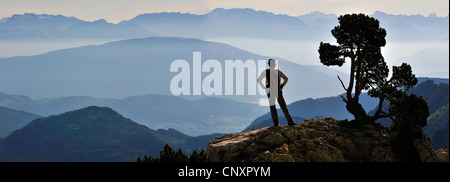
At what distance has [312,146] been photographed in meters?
25.3

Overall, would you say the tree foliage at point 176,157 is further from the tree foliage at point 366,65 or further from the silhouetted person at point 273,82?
the tree foliage at point 366,65

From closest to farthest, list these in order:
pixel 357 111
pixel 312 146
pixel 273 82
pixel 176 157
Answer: pixel 312 146 → pixel 273 82 → pixel 357 111 → pixel 176 157

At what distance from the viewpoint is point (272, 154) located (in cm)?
2380

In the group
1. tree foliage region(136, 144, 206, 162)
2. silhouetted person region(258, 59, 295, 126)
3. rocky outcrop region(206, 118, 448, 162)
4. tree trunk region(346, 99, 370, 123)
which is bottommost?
tree foliage region(136, 144, 206, 162)

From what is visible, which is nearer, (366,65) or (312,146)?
(312,146)

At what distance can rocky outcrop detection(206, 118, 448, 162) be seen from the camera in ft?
80.7

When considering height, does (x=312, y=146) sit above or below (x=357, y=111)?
below

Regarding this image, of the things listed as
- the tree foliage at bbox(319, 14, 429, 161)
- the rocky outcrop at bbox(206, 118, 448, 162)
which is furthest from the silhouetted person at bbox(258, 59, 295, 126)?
the tree foliage at bbox(319, 14, 429, 161)

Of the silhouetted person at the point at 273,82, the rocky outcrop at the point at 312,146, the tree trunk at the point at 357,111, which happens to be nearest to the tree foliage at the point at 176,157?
the rocky outcrop at the point at 312,146

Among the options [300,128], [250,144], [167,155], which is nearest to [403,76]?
[300,128]

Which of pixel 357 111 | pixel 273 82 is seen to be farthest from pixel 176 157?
pixel 357 111

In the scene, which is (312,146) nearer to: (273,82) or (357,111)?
(273,82)

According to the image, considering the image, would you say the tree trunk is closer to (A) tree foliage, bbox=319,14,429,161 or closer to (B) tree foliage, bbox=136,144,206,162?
(A) tree foliage, bbox=319,14,429,161
